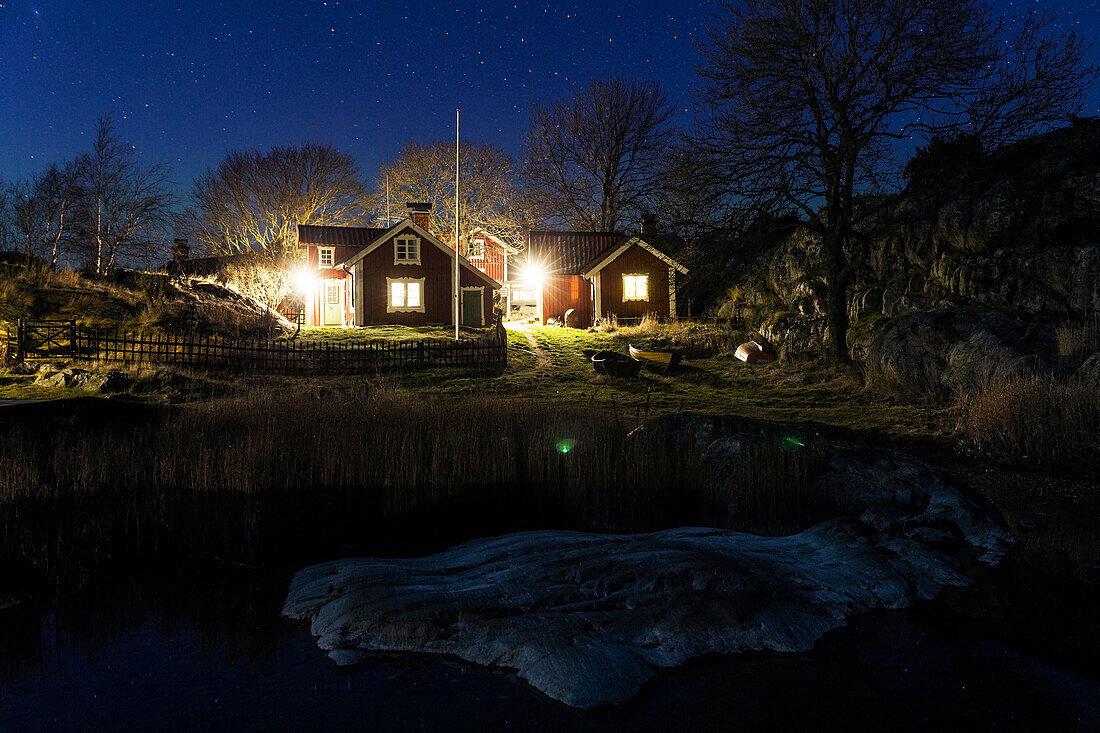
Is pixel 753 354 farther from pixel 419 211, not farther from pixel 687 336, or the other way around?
pixel 419 211

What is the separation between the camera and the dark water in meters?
4.22

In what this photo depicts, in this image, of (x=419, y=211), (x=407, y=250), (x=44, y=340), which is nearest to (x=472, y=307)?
(x=407, y=250)

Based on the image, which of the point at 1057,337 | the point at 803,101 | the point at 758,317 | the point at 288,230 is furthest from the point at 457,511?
the point at 288,230

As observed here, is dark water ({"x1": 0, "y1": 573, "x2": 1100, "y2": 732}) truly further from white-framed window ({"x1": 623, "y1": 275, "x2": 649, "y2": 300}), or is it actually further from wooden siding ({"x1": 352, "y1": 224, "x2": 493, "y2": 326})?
white-framed window ({"x1": 623, "y1": 275, "x2": 649, "y2": 300})

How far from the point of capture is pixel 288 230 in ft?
167

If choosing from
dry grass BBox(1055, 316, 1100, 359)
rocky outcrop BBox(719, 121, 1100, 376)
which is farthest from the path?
dry grass BBox(1055, 316, 1100, 359)

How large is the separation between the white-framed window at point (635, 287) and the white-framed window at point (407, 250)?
34.8ft

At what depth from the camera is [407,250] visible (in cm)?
3575

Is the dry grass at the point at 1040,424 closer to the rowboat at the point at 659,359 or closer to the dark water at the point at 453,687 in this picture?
the dark water at the point at 453,687

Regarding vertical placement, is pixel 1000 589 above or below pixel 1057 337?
below

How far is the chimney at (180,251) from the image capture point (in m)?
47.6

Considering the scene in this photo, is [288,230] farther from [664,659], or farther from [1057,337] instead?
[664,659]

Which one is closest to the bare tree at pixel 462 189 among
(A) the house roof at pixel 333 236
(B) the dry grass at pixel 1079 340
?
(A) the house roof at pixel 333 236

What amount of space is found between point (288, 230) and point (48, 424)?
44.8 metres
